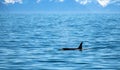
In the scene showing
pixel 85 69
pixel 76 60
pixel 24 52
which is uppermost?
pixel 24 52

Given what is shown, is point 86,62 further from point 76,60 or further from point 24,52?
point 24,52

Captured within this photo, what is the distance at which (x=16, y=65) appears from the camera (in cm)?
4225

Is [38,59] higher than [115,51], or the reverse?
[115,51]

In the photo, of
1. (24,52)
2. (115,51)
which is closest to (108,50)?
(115,51)

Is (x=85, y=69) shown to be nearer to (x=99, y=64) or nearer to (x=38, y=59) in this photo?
(x=99, y=64)

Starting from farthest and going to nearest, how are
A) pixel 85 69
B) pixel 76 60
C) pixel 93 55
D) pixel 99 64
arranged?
pixel 93 55 → pixel 76 60 → pixel 99 64 → pixel 85 69

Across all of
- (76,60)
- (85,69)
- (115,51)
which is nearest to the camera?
(85,69)

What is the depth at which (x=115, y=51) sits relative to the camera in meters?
54.9

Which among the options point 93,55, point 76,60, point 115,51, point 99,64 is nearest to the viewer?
point 99,64

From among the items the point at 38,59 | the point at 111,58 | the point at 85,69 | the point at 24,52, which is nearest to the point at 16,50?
the point at 24,52

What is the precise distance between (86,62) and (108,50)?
12.2m

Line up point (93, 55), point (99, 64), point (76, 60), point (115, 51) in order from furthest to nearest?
point (115, 51) < point (93, 55) < point (76, 60) < point (99, 64)

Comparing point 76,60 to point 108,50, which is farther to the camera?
Result: point 108,50

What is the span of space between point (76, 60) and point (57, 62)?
214cm
